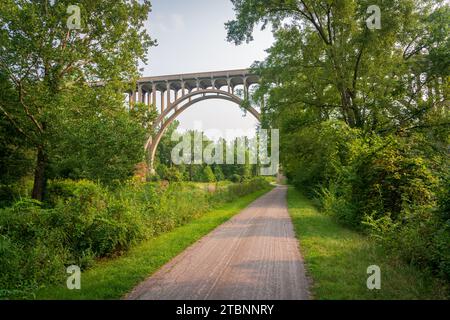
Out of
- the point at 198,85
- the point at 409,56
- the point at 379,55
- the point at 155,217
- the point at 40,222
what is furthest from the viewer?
the point at 198,85

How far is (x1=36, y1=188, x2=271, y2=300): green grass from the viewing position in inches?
173

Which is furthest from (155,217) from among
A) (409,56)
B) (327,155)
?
(409,56)

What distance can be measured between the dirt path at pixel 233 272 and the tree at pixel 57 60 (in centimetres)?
1086

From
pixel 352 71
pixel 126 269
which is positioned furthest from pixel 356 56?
pixel 126 269

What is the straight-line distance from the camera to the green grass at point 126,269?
4.38 meters

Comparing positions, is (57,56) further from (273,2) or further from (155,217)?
(273,2)

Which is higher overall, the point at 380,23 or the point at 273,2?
A: the point at 273,2

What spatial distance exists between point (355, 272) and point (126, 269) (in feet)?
13.6

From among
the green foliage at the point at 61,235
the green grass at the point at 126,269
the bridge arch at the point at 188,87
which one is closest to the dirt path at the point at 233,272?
the green grass at the point at 126,269

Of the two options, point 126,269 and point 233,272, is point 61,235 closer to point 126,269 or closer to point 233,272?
point 126,269

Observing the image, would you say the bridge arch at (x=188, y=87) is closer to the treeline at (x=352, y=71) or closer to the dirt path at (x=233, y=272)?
the treeline at (x=352, y=71)

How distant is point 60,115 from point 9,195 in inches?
309
